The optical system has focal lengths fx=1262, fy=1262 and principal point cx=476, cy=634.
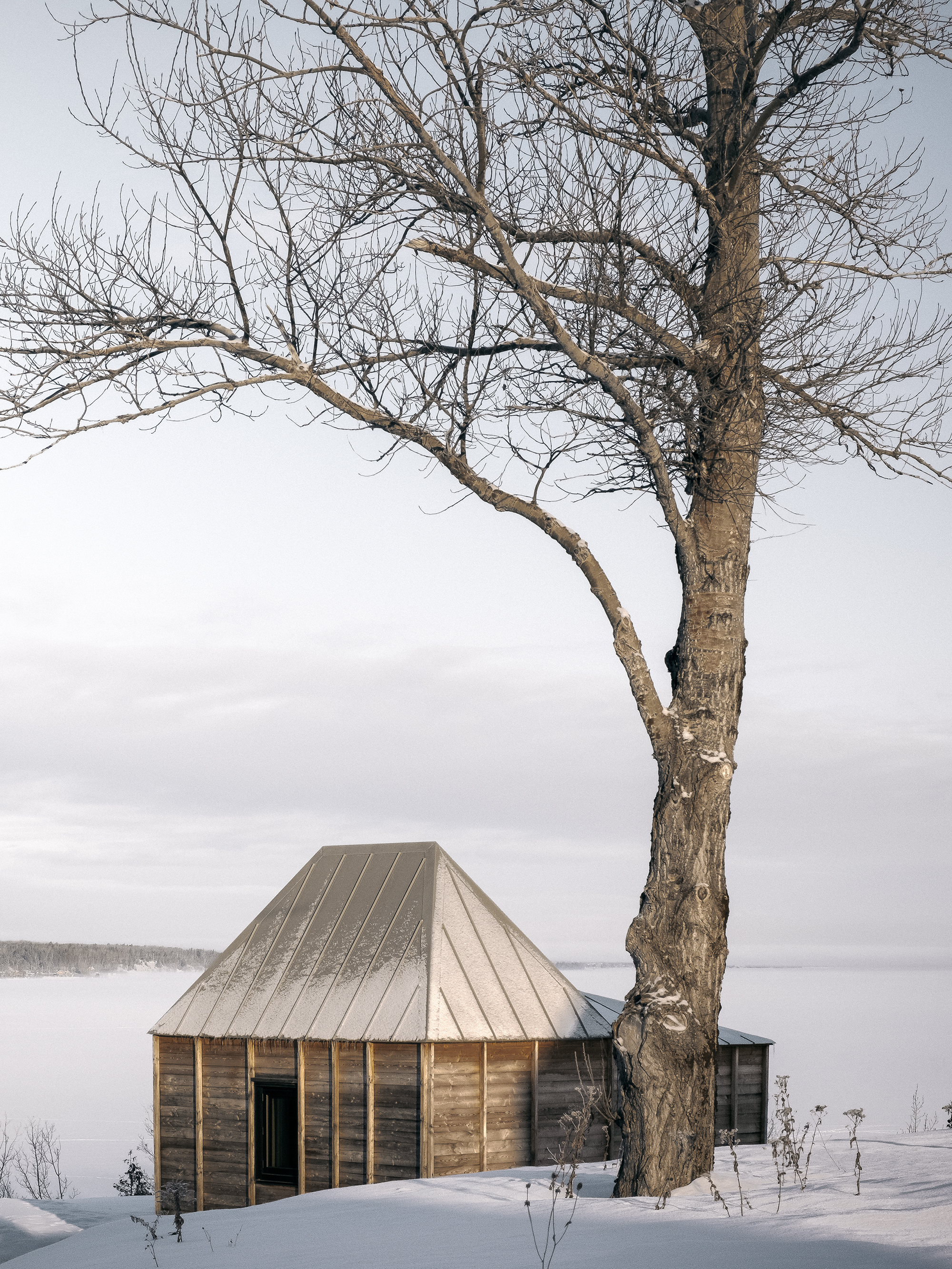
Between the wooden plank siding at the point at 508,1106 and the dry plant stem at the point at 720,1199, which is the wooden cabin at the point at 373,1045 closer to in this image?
the wooden plank siding at the point at 508,1106

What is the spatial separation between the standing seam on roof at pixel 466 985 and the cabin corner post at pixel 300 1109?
1933mm

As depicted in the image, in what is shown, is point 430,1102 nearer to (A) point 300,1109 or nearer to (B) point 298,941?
(A) point 300,1109

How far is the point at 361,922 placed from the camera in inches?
634

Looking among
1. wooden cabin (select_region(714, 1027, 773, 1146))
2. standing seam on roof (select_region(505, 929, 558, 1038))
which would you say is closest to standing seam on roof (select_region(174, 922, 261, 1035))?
standing seam on roof (select_region(505, 929, 558, 1038))

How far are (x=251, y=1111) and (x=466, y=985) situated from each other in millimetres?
3166

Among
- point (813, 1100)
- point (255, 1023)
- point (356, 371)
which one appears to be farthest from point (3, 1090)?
point (356, 371)

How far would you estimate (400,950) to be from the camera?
50.3ft

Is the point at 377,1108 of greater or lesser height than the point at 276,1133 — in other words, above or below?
above

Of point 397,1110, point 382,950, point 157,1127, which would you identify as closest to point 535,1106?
point 397,1110

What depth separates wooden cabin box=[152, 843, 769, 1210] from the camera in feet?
47.4

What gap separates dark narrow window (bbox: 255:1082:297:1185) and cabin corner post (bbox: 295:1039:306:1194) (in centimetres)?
13

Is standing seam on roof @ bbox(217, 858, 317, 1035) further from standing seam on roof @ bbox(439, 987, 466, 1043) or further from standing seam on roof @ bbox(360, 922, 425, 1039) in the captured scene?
standing seam on roof @ bbox(439, 987, 466, 1043)

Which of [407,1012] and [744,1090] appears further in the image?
[744,1090]

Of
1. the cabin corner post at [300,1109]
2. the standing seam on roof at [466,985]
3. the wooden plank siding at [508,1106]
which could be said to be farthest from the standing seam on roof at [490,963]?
the cabin corner post at [300,1109]
